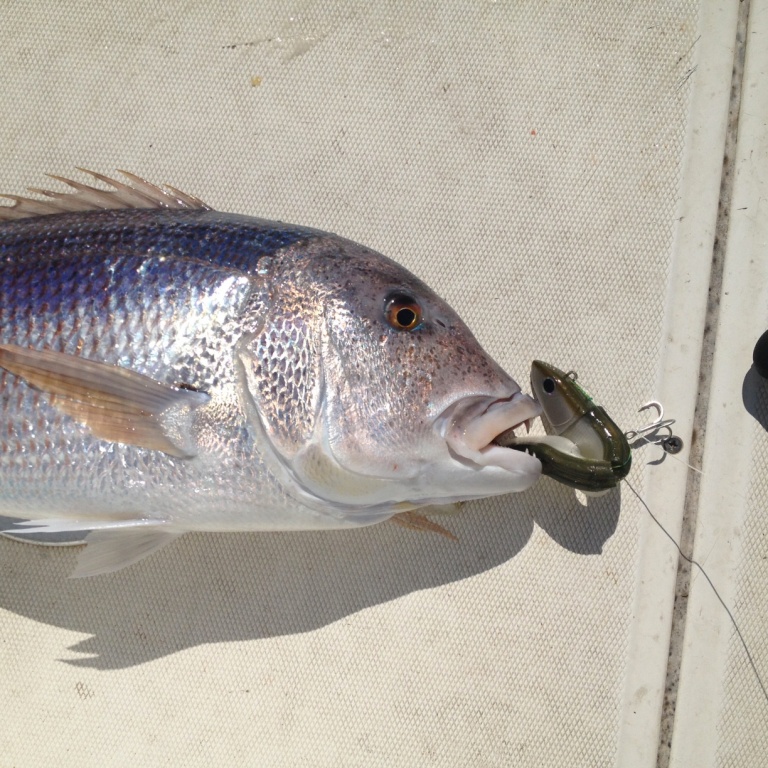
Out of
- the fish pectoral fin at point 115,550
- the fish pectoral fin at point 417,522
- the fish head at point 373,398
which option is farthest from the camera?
the fish pectoral fin at point 417,522

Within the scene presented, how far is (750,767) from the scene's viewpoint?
172 centimetres

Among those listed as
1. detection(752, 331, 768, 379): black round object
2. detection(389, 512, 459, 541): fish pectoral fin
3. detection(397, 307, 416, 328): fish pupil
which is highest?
detection(752, 331, 768, 379): black round object

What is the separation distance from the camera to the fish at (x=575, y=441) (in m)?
1.56

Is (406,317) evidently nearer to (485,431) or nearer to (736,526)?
(485,431)

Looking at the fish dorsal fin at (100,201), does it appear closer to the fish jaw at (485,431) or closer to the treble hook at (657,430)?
the fish jaw at (485,431)

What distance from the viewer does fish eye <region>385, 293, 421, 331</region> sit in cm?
135

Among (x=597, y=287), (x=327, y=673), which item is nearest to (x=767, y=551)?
(x=597, y=287)

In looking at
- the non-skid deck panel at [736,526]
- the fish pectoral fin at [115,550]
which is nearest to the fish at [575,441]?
the non-skid deck panel at [736,526]

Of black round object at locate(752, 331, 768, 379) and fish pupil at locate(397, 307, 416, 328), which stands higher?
black round object at locate(752, 331, 768, 379)

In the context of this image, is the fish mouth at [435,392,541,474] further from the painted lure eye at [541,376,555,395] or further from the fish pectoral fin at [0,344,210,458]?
the fish pectoral fin at [0,344,210,458]

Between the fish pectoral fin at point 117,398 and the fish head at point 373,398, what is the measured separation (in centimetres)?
17

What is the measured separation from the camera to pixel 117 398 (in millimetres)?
1314

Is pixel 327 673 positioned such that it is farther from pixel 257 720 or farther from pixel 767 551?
pixel 767 551

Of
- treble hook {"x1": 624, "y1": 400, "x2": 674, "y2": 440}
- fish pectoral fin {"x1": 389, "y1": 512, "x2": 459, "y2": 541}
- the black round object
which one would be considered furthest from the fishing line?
fish pectoral fin {"x1": 389, "y1": 512, "x2": 459, "y2": 541}
